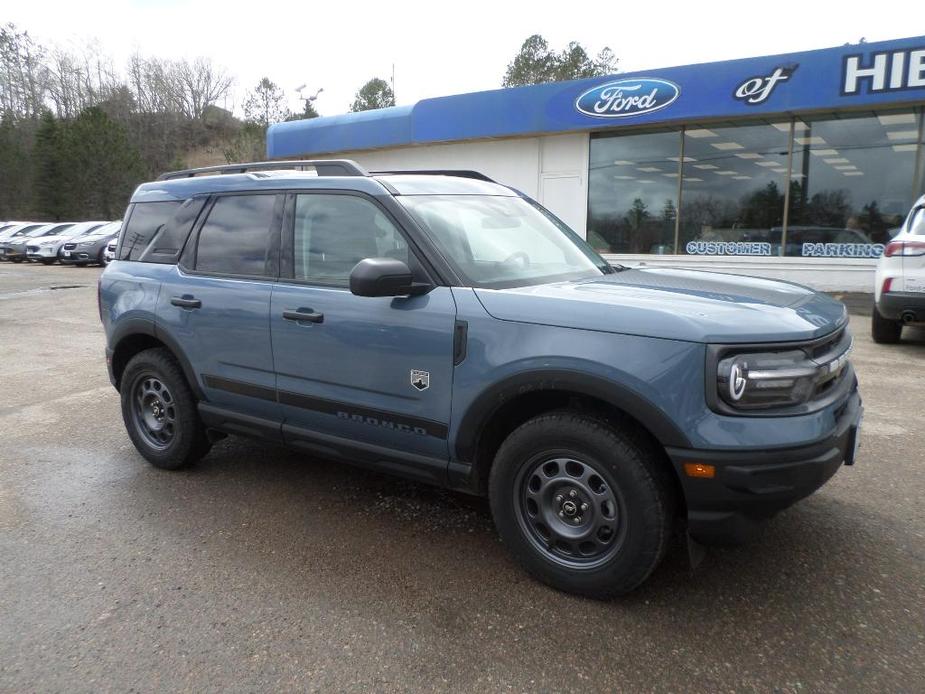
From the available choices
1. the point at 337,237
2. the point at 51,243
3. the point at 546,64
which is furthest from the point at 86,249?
the point at 546,64

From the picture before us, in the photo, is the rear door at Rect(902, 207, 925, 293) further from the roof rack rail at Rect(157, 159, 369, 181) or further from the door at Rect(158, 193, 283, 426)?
the door at Rect(158, 193, 283, 426)

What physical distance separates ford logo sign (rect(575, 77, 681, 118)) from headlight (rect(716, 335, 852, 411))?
13.1 m

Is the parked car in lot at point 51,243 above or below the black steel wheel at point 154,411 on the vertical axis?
above

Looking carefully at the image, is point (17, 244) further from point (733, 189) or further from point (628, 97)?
point (733, 189)

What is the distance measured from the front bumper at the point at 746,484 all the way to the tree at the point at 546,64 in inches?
2149

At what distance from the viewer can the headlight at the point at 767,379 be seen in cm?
247

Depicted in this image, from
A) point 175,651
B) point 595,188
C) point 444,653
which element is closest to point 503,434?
point 444,653

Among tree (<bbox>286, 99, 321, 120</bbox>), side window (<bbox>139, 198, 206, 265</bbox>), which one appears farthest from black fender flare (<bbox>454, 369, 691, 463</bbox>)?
tree (<bbox>286, 99, 321, 120</bbox>)

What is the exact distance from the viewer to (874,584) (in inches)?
116

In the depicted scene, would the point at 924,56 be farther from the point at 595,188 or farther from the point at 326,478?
the point at 326,478

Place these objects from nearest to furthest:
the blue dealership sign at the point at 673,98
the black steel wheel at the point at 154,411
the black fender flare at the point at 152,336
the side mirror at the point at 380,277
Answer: the side mirror at the point at 380,277
the black fender flare at the point at 152,336
the black steel wheel at the point at 154,411
the blue dealership sign at the point at 673,98

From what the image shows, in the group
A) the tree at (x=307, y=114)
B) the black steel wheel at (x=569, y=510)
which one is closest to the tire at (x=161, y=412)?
the black steel wheel at (x=569, y=510)

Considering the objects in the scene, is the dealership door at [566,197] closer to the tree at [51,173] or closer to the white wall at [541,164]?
the white wall at [541,164]

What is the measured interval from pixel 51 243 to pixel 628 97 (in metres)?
21.1
